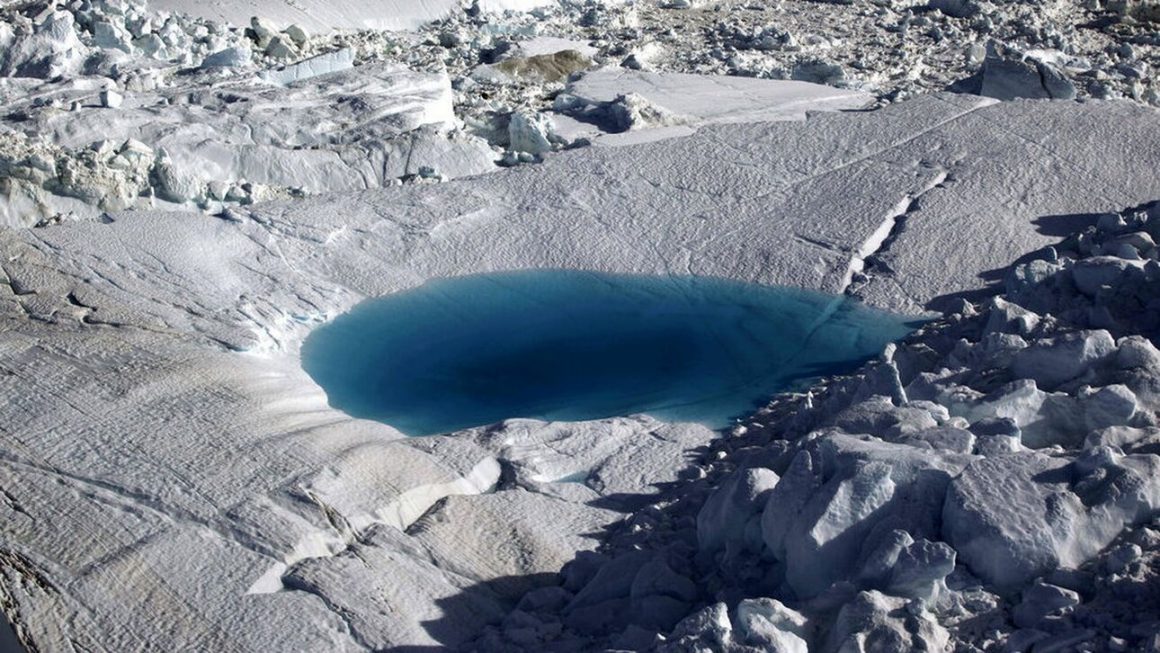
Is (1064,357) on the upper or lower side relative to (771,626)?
upper

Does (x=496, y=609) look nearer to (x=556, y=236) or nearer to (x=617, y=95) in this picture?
(x=556, y=236)

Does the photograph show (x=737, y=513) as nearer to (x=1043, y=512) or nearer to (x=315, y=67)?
(x=1043, y=512)

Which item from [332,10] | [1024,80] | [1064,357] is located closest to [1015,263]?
[1064,357]

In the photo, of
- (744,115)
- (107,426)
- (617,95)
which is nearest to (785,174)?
(744,115)

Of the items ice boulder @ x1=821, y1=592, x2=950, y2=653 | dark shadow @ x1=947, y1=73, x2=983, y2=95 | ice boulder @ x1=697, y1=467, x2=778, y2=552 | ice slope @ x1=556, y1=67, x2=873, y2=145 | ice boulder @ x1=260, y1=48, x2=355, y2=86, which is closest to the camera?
ice boulder @ x1=821, y1=592, x2=950, y2=653

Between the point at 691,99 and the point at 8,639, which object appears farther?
the point at 691,99

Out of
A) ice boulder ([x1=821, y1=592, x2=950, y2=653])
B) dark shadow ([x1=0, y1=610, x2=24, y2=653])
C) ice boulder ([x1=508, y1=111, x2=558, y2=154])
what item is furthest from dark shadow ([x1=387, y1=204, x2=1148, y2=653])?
ice boulder ([x1=508, y1=111, x2=558, y2=154])

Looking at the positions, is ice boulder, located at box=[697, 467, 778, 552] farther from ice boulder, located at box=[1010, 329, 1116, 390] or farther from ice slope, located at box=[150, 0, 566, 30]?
ice slope, located at box=[150, 0, 566, 30]
